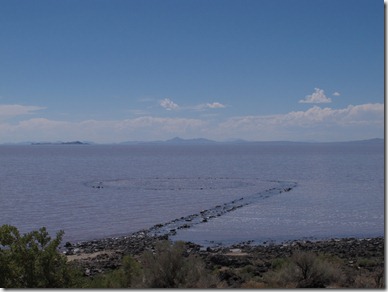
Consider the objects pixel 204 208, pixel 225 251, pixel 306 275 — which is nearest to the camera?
pixel 306 275

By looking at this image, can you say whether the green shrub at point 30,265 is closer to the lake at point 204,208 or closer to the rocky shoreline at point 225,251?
the rocky shoreline at point 225,251

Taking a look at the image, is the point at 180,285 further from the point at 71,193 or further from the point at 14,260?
the point at 71,193

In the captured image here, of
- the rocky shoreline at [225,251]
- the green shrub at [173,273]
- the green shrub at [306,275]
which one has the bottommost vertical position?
the rocky shoreline at [225,251]

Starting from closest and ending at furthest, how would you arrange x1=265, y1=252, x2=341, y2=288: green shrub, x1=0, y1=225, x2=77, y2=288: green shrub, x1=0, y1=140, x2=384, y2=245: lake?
x1=0, y1=225, x2=77, y2=288: green shrub, x1=265, y1=252, x2=341, y2=288: green shrub, x1=0, y1=140, x2=384, y2=245: lake

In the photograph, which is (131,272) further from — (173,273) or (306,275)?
(306,275)

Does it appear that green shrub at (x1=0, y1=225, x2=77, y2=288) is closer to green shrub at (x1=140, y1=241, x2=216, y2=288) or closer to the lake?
green shrub at (x1=140, y1=241, x2=216, y2=288)

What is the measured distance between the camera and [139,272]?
10.4m

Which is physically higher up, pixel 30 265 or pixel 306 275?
pixel 30 265

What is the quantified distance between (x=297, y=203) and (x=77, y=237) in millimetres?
18061

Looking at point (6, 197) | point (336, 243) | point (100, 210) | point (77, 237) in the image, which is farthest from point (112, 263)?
point (6, 197)

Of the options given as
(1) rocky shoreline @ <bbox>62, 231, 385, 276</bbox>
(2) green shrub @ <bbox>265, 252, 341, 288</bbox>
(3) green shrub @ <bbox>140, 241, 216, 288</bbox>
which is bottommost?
Answer: (1) rocky shoreline @ <bbox>62, 231, 385, 276</bbox>

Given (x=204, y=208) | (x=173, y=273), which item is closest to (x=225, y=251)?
(x=173, y=273)

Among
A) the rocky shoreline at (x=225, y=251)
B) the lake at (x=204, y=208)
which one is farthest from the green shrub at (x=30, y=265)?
the lake at (x=204, y=208)

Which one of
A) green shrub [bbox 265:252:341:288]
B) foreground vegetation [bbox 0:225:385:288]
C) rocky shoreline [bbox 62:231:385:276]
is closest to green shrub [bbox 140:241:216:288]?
foreground vegetation [bbox 0:225:385:288]
